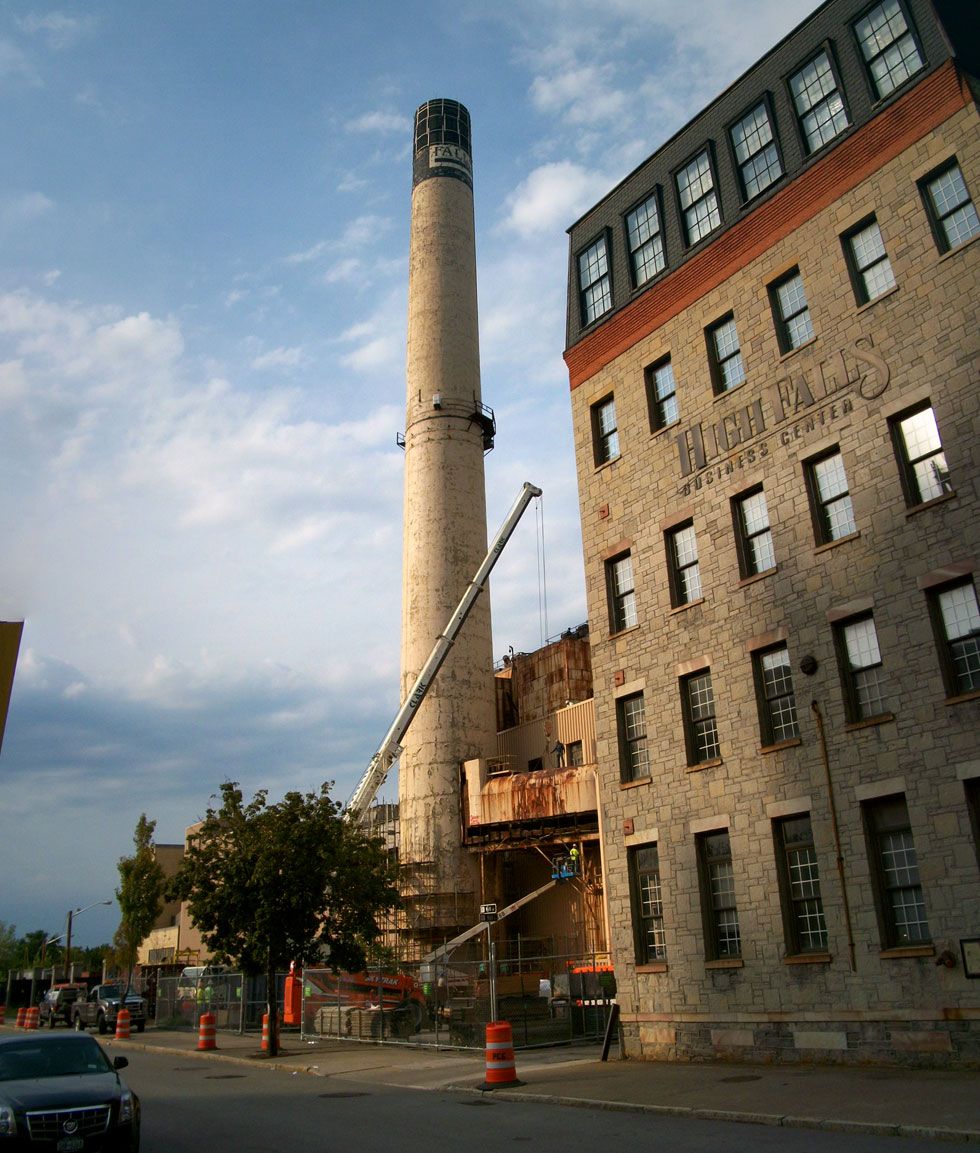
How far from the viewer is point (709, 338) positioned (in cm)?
2244

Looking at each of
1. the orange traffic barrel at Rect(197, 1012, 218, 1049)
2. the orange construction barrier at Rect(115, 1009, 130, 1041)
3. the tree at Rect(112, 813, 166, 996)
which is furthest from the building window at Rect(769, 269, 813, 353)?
the tree at Rect(112, 813, 166, 996)

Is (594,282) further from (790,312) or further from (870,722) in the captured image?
(870,722)

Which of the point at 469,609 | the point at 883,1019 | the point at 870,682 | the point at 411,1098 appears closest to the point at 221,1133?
the point at 411,1098

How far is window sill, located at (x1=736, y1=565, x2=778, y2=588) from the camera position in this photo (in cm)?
1975

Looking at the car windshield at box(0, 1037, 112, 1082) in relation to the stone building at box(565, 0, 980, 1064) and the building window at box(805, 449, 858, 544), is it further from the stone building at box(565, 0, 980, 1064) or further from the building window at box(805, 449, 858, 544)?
the building window at box(805, 449, 858, 544)

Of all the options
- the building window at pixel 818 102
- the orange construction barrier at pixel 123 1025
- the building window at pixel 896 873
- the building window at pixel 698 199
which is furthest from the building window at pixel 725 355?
the orange construction barrier at pixel 123 1025

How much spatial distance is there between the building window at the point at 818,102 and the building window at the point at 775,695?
34.7 feet

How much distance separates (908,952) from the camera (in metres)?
16.0

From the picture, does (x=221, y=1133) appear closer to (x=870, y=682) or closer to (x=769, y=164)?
(x=870, y=682)

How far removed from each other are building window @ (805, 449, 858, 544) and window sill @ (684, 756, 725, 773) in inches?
191

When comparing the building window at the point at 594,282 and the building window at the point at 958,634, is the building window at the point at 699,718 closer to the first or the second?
the building window at the point at 958,634

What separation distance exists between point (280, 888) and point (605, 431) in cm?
1511

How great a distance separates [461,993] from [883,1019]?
66.4 feet

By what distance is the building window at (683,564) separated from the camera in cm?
2191
